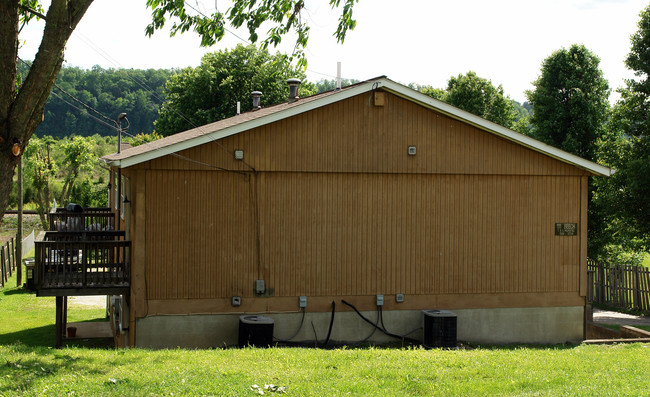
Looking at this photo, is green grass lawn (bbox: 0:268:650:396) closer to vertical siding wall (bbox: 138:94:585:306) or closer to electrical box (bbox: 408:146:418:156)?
vertical siding wall (bbox: 138:94:585:306)

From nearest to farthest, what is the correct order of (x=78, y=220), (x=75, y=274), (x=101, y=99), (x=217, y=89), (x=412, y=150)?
(x=75, y=274)
(x=412, y=150)
(x=78, y=220)
(x=217, y=89)
(x=101, y=99)

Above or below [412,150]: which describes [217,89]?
above

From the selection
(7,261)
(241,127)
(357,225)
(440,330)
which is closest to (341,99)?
(241,127)

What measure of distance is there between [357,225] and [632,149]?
11.2 metres

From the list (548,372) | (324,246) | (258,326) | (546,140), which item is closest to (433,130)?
(324,246)

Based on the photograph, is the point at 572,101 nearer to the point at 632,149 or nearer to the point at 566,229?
the point at 632,149

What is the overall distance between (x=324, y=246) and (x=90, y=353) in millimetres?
5325

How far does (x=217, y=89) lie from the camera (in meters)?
37.7

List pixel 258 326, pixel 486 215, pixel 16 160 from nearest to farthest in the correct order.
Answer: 1. pixel 16 160
2. pixel 258 326
3. pixel 486 215

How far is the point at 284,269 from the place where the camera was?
13.1 metres

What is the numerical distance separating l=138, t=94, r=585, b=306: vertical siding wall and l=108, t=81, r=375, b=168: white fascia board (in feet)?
0.81

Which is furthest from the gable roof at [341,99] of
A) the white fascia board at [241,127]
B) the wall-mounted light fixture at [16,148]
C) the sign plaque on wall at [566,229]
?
the wall-mounted light fixture at [16,148]

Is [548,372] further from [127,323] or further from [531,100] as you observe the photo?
[531,100]

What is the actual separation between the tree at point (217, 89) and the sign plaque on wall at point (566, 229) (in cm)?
2524
